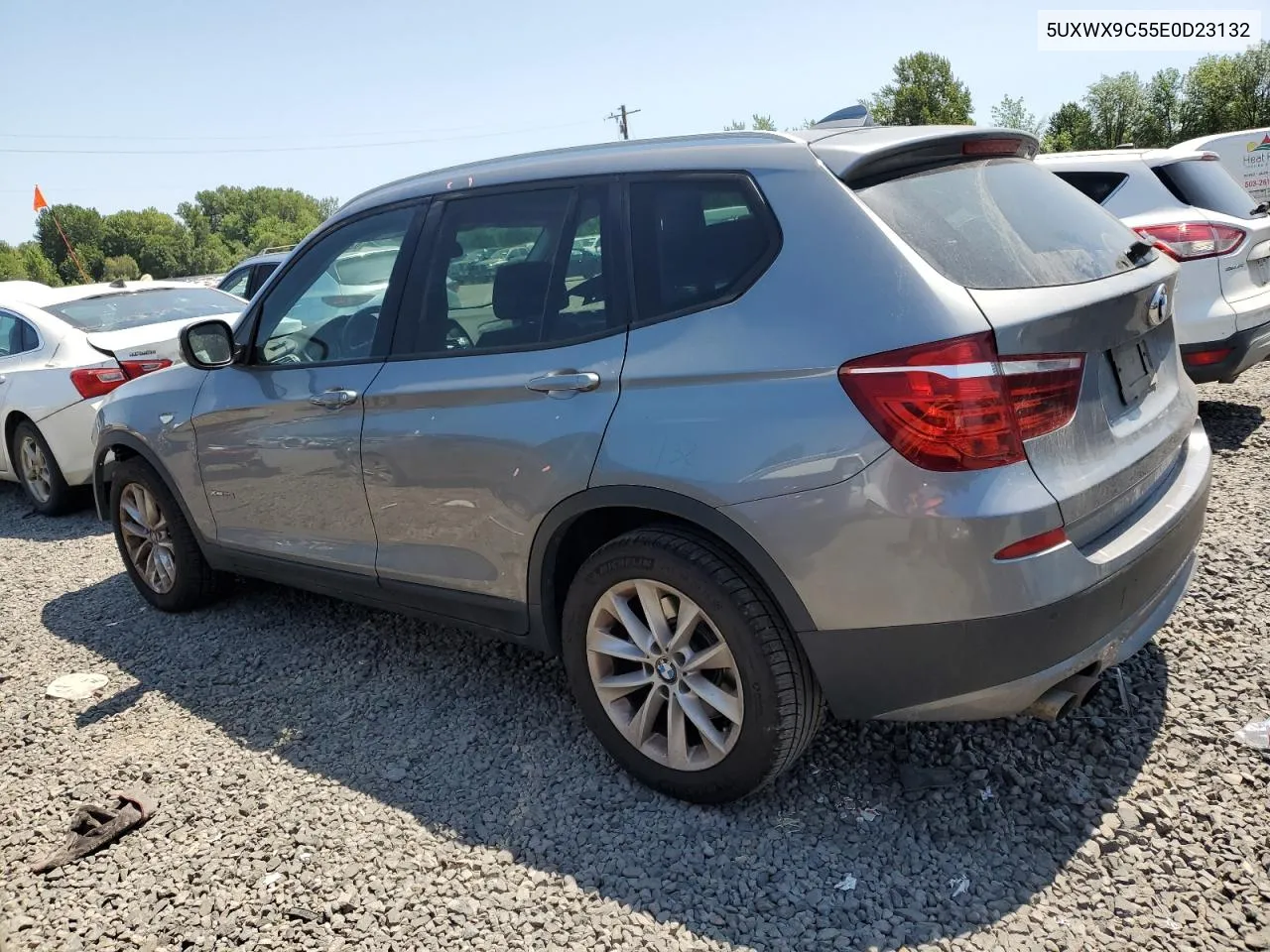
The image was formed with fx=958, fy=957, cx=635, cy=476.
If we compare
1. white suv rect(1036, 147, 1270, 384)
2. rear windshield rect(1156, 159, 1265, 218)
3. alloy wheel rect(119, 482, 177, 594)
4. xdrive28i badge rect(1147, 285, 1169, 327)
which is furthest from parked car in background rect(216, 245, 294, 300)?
xdrive28i badge rect(1147, 285, 1169, 327)

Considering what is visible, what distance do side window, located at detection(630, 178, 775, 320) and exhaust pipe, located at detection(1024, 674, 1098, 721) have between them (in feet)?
4.37

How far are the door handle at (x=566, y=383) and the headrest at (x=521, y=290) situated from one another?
25 cm

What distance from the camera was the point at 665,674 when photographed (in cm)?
279

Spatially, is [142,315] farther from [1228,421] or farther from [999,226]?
[1228,421]

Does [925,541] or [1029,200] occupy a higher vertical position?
[1029,200]

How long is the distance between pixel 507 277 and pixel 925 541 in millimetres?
1647

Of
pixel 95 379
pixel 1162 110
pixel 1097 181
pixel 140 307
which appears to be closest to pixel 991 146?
pixel 1097 181

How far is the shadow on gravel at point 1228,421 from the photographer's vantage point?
566 cm

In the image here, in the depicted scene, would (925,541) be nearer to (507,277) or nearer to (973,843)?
(973,843)

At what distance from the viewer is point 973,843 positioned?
2.61 m

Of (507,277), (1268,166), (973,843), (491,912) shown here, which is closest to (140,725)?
(491,912)

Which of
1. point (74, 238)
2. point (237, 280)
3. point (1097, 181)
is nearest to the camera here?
point (1097, 181)

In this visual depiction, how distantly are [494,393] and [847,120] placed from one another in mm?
1480

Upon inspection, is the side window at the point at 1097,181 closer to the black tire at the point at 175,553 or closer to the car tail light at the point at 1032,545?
the car tail light at the point at 1032,545
